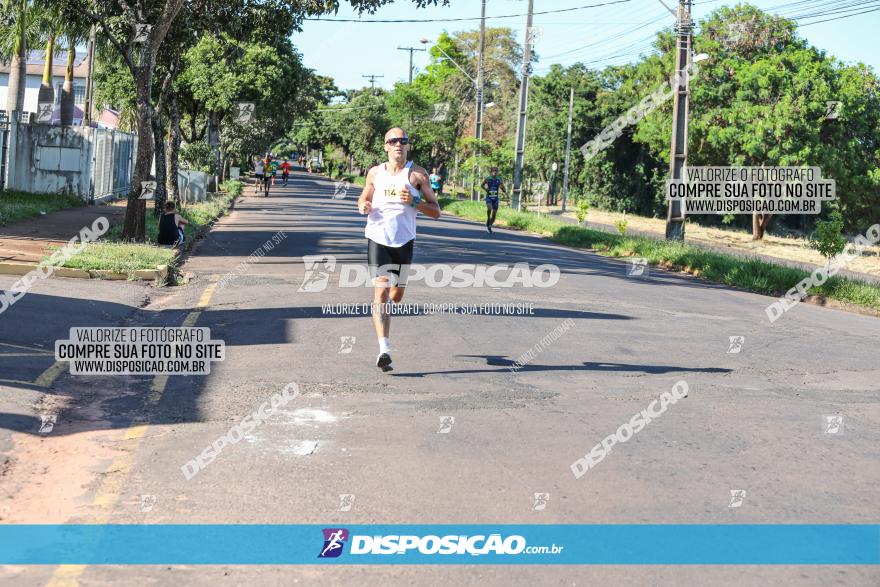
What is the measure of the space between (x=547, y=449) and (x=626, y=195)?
6909 centimetres

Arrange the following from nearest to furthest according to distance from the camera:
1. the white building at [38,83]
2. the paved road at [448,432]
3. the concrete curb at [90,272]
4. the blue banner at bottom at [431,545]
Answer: the blue banner at bottom at [431,545], the paved road at [448,432], the concrete curb at [90,272], the white building at [38,83]

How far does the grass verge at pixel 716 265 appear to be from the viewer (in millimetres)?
19766

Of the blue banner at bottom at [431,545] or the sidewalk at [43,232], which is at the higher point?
the sidewalk at [43,232]

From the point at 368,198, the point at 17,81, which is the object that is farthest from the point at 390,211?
the point at 17,81

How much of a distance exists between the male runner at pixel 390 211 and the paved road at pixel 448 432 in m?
0.78

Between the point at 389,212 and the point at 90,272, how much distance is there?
7.61m

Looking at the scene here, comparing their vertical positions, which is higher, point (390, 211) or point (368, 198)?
point (368, 198)

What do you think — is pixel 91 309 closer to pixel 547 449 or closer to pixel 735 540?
pixel 547 449

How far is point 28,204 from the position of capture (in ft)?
87.7

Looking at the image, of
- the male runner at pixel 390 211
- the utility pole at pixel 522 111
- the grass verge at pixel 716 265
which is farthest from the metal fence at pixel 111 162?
the male runner at pixel 390 211

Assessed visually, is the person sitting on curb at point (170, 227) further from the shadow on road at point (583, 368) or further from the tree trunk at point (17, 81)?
the tree trunk at point (17, 81)

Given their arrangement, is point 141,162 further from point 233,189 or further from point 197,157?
point 233,189

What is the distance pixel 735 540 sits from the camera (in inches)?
209

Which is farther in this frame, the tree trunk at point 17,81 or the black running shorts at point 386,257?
the tree trunk at point 17,81
